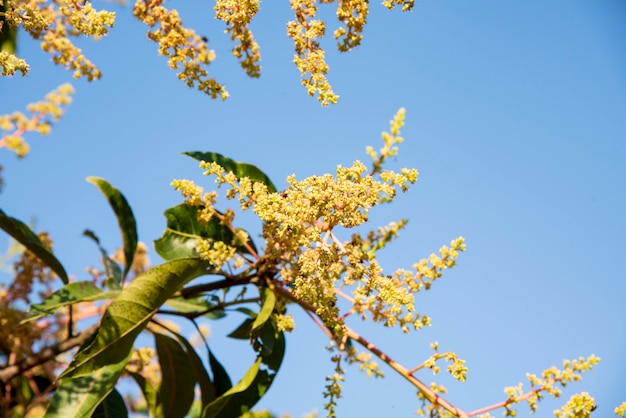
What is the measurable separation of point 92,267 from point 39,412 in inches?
26.3

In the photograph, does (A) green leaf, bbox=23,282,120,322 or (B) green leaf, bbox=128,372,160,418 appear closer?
(A) green leaf, bbox=23,282,120,322

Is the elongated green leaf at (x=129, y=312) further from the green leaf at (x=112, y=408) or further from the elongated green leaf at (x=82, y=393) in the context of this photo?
the green leaf at (x=112, y=408)

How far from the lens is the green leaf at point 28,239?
97.6 inches

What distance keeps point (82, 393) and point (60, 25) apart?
1193 mm

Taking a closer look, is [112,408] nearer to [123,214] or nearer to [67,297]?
[67,297]

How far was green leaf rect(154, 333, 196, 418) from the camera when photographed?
2840 mm

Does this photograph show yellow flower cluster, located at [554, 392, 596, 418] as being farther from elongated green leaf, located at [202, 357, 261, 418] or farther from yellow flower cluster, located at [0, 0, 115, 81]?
yellow flower cluster, located at [0, 0, 115, 81]

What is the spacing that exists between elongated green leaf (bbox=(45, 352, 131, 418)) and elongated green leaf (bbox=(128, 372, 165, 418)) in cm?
48


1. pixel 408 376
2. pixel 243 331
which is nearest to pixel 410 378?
pixel 408 376

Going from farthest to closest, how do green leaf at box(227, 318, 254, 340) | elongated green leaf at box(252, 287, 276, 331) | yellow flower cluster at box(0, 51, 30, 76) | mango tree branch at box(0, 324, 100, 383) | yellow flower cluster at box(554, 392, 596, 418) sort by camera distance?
green leaf at box(227, 318, 254, 340), mango tree branch at box(0, 324, 100, 383), elongated green leaf at box(252, 287, 276, 331), yellow flower cluster at box(554, 392, 596, 418), yellow flower cluster at box(0, 51, 30, 76)

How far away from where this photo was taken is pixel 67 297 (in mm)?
2371

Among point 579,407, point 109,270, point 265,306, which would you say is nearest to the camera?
point 579,407

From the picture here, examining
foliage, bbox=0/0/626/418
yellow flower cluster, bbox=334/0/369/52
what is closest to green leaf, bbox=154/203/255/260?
foliage, bbox=0/0/626/418

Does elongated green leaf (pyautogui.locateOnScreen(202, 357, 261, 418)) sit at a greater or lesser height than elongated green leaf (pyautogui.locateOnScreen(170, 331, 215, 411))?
lesser
